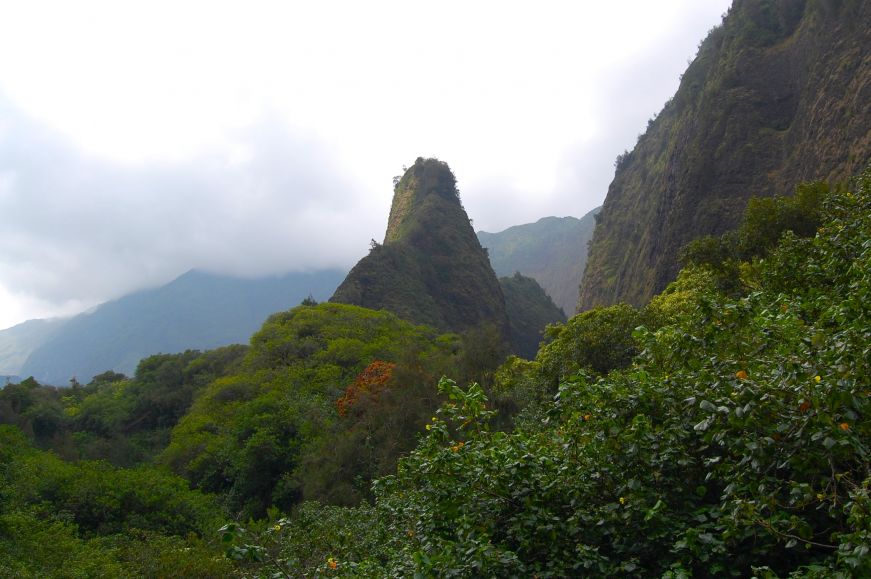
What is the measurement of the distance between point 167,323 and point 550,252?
4655 inches

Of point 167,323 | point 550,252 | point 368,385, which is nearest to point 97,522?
point 368,385

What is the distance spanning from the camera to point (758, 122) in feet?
132

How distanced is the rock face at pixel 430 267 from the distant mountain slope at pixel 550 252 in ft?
191

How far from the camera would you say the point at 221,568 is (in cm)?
1133

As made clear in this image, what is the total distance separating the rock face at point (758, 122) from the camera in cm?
3122

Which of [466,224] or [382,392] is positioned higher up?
[466,224]

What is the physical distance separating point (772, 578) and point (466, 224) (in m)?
72.7

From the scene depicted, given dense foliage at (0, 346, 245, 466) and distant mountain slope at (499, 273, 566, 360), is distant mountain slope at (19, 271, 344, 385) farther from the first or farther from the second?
dense foliage at (0, 346, 245, 466)

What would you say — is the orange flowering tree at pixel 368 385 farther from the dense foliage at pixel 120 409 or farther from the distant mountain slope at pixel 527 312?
the distant mountain slope at pixel 527 312

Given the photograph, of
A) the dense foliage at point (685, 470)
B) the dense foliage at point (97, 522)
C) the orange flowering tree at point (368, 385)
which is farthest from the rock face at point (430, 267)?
the dense foliage at point (685, 470)

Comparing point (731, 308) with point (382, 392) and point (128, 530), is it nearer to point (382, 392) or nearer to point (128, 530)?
point (128, 530)

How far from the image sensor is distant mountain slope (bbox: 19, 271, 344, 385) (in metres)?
162

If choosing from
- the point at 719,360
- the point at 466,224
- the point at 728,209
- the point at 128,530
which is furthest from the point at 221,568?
the point at 466,224

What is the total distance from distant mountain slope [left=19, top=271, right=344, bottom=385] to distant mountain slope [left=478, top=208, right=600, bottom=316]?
60065mm
